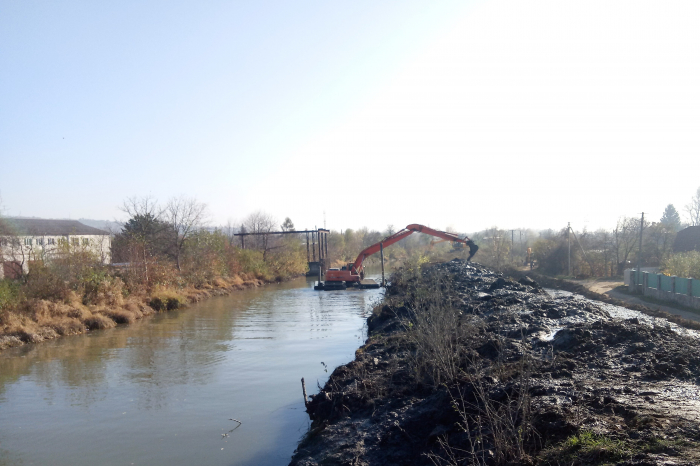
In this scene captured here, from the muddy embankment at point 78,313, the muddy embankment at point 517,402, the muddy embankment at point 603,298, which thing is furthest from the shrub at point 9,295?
the muddy embankment at point 603,298

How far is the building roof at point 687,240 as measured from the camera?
36.2 metres

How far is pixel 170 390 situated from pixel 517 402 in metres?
8.99

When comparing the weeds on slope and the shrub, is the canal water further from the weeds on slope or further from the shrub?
the weeds on slope

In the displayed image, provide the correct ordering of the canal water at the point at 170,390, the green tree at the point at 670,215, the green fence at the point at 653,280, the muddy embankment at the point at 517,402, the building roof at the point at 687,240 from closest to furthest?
the muddy embankment at the point at 517,402 → the canal water at the point at 170,390 → the green fence at the point at 653,280 → the building roof at the point at 687,240 → the green tree at the point at 670,215

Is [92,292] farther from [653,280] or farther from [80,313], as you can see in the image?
[653,280]

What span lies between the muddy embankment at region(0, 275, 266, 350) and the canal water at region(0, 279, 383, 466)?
780 mm

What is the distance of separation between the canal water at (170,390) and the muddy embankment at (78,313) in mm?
780

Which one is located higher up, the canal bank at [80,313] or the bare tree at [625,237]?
the bare tree at [625,237]

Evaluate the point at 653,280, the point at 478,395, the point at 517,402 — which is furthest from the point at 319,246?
the point at 517,402

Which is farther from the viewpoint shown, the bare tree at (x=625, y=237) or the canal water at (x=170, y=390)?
the bare tree at (x=625, y=237)

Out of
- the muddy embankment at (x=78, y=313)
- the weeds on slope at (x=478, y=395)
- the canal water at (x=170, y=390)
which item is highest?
the weeds on slope at (x=478, y=395)

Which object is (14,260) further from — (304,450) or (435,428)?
(435,428)

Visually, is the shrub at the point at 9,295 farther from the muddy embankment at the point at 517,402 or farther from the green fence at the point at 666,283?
the green fence at the point at 666,283

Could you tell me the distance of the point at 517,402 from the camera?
5578 millimetres
